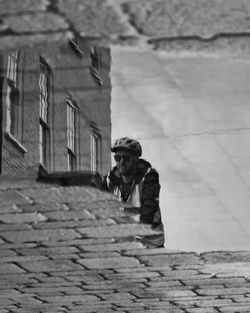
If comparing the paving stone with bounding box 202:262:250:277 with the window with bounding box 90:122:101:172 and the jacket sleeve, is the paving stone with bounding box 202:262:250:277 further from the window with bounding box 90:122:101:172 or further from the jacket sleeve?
the window with bounding box 90:122:101:172

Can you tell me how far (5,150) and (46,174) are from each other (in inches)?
12.5

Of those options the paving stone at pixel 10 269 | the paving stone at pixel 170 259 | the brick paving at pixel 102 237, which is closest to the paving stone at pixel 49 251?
the brick paving at pixel 102 237

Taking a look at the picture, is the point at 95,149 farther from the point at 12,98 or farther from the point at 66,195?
the point at 66,195

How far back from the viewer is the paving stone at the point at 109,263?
17.0 ft

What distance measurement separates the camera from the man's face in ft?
11.8

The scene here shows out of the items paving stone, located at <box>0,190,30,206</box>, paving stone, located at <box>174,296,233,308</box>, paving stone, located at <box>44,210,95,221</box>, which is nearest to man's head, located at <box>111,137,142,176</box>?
paving stone, located at <box>0,190,30,206</box>

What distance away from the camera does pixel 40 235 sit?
484cm

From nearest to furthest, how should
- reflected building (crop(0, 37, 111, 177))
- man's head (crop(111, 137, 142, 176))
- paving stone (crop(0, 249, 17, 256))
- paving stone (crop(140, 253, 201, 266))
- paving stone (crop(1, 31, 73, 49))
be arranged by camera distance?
1. paving stone (crop(1, 31, 73, 49))
2. reflected building (crop(0, 37, 111, 177))
3. man's head (crop(111, 137, 142, 176))
4. paving stone (crop(140, 253, 201, 266))
5. paving stone (crop(0, 249, 17, 256))

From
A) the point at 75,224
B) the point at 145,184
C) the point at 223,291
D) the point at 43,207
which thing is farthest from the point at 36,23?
the point at 223,291

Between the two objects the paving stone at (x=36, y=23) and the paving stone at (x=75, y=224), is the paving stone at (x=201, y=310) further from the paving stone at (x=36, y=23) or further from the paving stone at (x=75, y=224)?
the paving stone at (x=36, y=23)

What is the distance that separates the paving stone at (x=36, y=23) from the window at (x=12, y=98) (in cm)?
18

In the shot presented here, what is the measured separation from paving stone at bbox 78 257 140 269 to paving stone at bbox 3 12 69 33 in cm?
224

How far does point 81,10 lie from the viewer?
10.0ft

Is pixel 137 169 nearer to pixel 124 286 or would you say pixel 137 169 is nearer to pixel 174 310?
pixel 124 286
